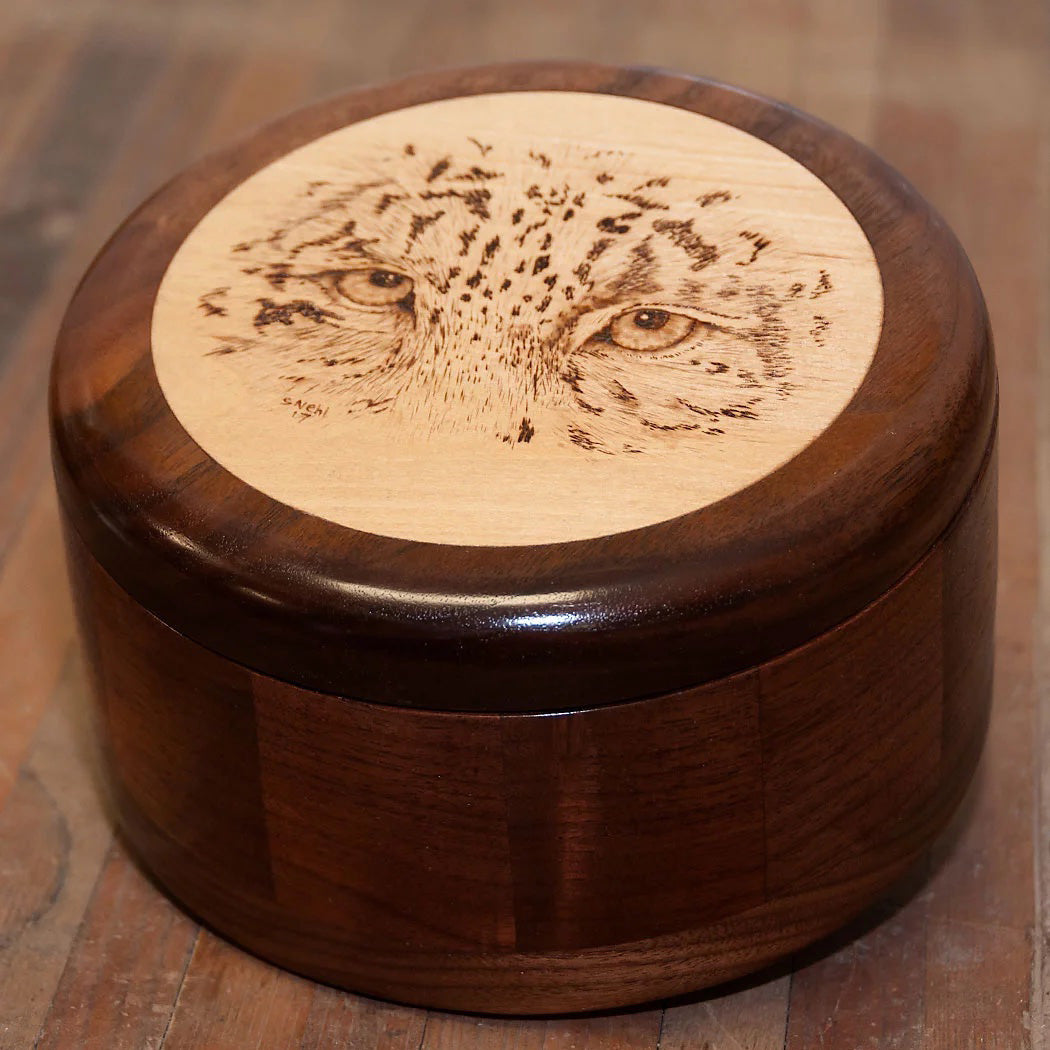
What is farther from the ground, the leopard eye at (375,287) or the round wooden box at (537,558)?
the leopard eye at (375,287)

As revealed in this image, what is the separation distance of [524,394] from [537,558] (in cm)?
16

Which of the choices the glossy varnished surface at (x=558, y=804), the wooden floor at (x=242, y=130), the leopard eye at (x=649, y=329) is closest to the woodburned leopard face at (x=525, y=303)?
the leopard eye at (x=649, y=329)

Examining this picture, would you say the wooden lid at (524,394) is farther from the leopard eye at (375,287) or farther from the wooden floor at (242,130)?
the wooden floor at (242,130)

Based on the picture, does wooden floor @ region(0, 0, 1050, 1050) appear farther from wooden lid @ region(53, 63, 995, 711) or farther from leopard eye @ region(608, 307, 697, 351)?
leopard eye @ region(608, 307, 697, 351)

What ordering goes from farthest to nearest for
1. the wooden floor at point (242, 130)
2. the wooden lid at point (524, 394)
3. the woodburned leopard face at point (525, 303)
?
the wooden floor at point (242, 130) → the woodburned leopard face at point (525, 303) → the wooden lid at point (524, 394)

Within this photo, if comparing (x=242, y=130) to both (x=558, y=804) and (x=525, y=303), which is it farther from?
(x=558, y=804)

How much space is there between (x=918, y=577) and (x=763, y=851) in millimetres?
199

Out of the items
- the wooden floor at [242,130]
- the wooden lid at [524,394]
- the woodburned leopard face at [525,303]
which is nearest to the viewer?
the wooden lid at [524,394]

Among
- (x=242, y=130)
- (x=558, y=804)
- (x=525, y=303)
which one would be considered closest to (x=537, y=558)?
(x=558, y=804)

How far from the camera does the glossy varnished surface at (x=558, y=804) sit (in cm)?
107

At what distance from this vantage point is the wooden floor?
4.18 feet

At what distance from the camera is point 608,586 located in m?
1.02

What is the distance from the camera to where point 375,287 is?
1257mm

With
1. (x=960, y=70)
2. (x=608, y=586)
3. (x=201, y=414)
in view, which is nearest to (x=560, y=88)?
(x=201, y=414)
